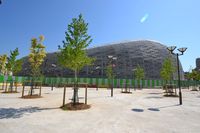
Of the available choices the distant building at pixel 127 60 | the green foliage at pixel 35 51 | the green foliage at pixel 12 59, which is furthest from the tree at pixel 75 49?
the distant building at pixel 127 60

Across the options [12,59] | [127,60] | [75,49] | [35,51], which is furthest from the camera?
[127,60]

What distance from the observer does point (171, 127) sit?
6398 millimetres

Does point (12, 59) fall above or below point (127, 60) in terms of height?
below

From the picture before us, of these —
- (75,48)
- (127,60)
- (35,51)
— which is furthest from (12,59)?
(127,60)

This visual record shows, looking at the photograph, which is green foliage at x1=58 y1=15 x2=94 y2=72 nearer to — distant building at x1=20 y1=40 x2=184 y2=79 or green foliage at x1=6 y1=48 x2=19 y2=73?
green foliage at x1=6 y1=48 x2=19 y2=73

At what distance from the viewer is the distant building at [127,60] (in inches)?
3231

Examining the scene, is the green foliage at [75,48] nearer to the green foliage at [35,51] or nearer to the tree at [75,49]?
the tree at [75,49]

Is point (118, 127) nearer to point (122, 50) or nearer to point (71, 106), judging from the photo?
point (71, 106)

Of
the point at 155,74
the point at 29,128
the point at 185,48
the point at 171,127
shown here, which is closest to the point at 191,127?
the point at 171,127

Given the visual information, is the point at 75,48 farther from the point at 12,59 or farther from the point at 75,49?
the point at 12,59

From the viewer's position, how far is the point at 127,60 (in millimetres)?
86500

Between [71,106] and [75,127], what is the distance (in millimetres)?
4280

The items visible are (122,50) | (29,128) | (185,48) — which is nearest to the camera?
(29,128)

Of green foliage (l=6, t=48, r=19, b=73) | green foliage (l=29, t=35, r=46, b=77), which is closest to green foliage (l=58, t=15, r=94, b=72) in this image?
green foliage (l=29, t=35, r=46, b=77)
